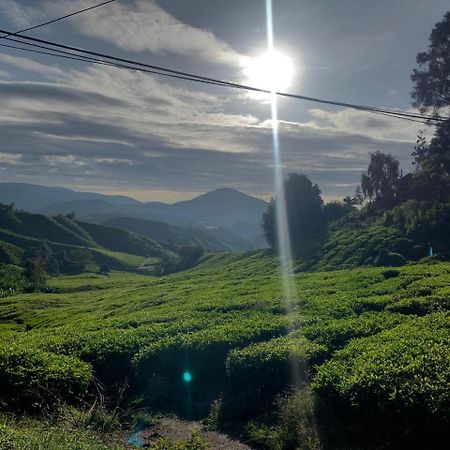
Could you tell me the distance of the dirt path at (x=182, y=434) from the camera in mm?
14883

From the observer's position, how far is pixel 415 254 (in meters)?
54.8

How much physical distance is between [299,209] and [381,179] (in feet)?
72.0

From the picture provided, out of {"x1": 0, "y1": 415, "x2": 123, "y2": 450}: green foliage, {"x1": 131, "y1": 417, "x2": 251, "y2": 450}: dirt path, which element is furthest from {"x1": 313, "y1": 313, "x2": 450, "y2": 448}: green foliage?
{"x1": 0, "y1": 415, "x2": 123, "y2": 450}: green foliage

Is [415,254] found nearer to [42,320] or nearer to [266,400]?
[266,400]

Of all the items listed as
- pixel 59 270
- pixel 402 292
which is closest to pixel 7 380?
pixel 402 292

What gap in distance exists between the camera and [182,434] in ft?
52.5

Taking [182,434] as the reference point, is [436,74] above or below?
above

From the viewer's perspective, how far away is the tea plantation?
13062 mm

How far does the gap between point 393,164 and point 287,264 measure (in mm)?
40182

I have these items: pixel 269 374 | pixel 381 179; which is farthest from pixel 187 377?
pixel 381 179

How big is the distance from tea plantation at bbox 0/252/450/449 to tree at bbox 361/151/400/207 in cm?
6754

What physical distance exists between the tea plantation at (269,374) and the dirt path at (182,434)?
540 mm

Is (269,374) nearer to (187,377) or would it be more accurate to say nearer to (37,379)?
(187,377)

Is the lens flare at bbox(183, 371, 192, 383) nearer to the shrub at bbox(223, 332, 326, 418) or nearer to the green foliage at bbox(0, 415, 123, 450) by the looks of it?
the shrub at bbox(223, 332, 326, 418)
